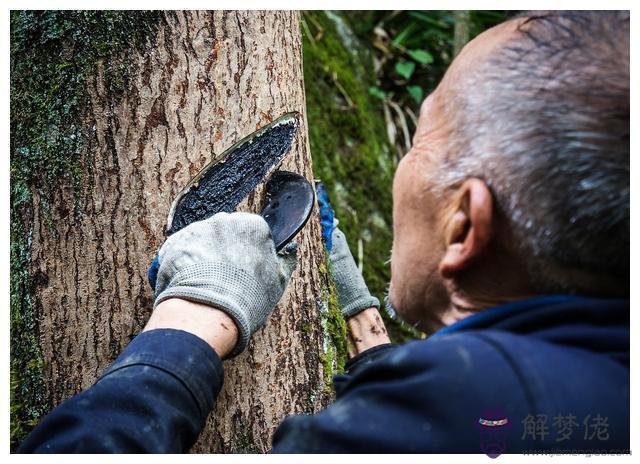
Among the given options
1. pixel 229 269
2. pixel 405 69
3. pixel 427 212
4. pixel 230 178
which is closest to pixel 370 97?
pixel 405 69

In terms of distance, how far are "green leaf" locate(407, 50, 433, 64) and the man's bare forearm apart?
7.83ft

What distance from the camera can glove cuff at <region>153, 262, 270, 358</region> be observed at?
1.41 meters

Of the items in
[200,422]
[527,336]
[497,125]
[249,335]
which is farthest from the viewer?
[249,335]

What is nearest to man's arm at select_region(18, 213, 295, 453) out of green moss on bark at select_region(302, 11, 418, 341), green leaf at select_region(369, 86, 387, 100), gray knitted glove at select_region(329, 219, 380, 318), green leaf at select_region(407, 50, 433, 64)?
gray knitted glove at select_region(329, 219, 380, 318)

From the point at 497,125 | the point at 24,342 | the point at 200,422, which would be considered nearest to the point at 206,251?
the point at 200,422

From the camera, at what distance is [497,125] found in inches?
44.1

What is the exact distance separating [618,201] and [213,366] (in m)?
0.89

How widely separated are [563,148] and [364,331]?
121cm

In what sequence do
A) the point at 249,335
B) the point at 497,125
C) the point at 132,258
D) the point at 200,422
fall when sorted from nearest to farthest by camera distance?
the point at 497,125 → the point at 200,422 → the point at 249,335 → the point at 132,258

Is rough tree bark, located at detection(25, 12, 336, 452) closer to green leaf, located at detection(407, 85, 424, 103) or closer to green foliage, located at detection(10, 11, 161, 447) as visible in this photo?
green foliage, located at detection(10, 11, 161, 447)

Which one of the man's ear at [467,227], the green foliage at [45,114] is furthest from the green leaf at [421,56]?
the man's ear at [467,227]

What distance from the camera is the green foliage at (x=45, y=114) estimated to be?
Answer: 5.30 feet

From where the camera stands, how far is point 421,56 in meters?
4.00

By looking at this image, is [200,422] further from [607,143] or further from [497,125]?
[607,143]
